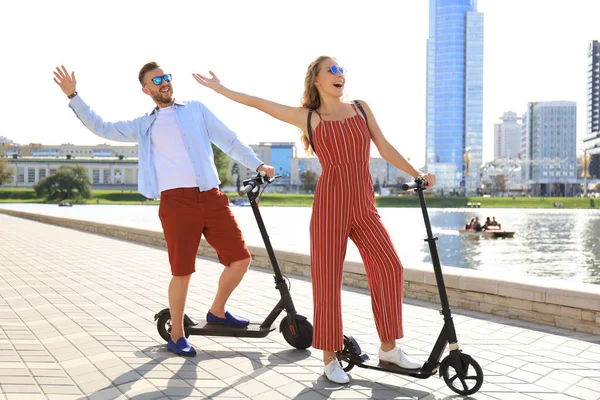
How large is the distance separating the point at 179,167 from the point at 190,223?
39cm

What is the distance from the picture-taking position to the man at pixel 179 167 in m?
4.26

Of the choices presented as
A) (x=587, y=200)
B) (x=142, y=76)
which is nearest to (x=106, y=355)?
(x=142, y=76)

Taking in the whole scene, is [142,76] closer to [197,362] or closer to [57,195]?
[197,362]

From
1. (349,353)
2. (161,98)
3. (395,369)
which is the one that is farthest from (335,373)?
(161,98)

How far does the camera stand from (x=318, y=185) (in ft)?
12.1

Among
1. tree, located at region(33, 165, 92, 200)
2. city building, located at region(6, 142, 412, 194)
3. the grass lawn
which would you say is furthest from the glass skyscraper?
tree, located at region(33, 165, 92, 200)

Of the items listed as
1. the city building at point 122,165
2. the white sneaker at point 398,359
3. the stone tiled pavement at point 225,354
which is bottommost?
the stone tiled pavement at point 225,354

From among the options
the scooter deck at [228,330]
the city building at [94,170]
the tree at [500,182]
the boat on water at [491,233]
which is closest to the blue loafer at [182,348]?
the scooter deck at [228,330]

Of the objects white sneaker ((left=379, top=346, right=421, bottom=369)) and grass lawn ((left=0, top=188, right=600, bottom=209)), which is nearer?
white sneaker ((left=379, top=346, right=421, bottom=369))

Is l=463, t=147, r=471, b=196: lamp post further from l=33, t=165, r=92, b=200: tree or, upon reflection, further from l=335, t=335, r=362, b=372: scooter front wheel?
l=335, t=335, r=362, b=372: scooter front wheel

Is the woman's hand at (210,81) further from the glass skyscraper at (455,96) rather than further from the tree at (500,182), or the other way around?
the glass skyscraper at (455,96)

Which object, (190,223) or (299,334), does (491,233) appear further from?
(190,223)

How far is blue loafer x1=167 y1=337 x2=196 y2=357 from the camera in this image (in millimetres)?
4273

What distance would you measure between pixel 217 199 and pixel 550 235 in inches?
1524
